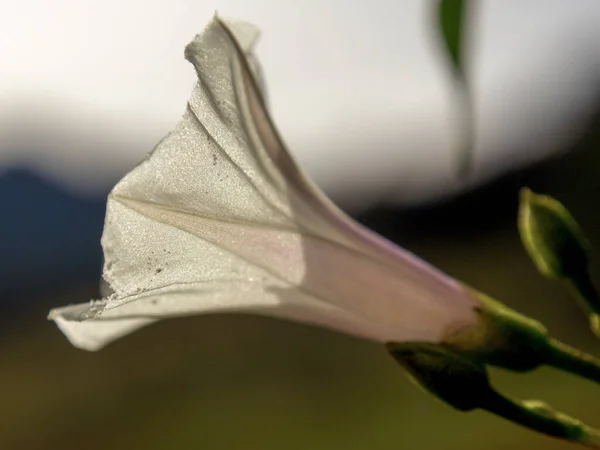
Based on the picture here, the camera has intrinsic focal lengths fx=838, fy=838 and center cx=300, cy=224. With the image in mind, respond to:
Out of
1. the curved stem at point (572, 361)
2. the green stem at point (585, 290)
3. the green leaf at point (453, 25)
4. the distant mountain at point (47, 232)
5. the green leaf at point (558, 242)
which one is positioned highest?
the green leaf at point (453, 25)

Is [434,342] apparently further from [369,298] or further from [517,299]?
[517,299]

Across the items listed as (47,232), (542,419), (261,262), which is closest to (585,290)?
(542,419)

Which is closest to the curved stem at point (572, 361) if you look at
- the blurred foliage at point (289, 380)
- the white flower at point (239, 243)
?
the white flower at point (239, 243)

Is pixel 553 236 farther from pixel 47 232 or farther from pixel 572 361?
pixel 47 232

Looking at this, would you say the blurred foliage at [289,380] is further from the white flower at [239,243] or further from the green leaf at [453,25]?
the green leaf at [453,25]

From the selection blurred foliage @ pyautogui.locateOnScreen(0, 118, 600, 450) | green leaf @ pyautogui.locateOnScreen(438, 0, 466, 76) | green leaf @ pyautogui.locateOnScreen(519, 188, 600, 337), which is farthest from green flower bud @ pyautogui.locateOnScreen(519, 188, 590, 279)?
blurred foliage @ pyautogui.locateOnScreen(0, 118, 600, 450)

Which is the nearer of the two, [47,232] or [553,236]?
[553,236]
